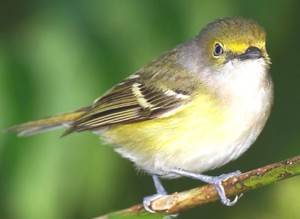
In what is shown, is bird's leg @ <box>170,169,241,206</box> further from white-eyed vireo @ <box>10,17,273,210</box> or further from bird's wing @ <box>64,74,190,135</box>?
bird's wing @ <box>64,74,190,135</box>

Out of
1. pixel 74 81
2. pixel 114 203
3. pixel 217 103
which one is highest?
pixel 74 81

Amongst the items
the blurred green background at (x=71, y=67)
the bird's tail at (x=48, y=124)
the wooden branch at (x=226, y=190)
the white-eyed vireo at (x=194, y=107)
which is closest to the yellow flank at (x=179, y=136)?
the white-eyed vireo at (x=194, y=107)

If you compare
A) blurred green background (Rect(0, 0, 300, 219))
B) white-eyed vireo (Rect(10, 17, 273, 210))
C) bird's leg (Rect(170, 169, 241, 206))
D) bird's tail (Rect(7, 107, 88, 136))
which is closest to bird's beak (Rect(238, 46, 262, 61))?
white-eyed vireo (Rect(10, 17, 273, 210))

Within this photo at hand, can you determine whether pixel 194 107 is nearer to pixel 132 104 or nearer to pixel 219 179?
pixel 132 104

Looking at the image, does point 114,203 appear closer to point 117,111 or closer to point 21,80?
point 117,111

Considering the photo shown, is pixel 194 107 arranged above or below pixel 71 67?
below

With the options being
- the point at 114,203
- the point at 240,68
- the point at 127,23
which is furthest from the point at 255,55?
the point at 114,203

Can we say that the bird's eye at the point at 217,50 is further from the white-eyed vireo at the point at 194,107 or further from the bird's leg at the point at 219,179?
the bird's leg at the point at 219,179

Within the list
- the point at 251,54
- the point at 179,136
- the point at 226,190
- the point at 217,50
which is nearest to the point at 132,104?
the point at 179,136
